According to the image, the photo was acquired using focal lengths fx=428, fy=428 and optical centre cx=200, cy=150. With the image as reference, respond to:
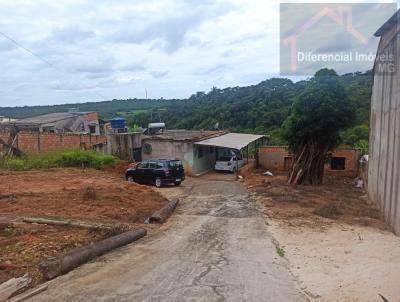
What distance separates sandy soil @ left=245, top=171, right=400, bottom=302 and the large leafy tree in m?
4.43

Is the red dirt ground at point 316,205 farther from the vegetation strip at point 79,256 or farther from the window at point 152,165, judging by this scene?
the vegetation strip at point 79,256

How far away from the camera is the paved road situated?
706 centimetres

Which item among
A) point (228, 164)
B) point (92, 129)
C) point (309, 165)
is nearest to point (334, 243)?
point (309, 165)

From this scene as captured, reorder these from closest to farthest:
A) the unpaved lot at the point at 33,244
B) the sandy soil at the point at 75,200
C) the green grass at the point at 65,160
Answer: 1. the unpaved lot at the point at 33,244
2. the sandy soil at the point at 75,200
3. the green grass at the point at 65,160

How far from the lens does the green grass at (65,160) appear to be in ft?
91.0

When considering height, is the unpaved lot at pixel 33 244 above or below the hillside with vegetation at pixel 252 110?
below

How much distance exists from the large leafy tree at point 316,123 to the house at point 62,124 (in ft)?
88.7

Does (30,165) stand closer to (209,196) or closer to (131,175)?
(131,175)

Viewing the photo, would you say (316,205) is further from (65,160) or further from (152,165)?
(65,160)

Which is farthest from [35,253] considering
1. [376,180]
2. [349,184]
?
[349,184]

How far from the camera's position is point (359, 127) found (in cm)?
3869

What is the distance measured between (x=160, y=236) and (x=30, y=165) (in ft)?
58.4

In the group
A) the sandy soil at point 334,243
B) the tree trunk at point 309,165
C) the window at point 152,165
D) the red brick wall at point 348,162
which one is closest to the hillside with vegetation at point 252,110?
the red brick wall at point 348,162

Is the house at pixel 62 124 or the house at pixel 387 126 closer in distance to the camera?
the house at pixel 387 126
